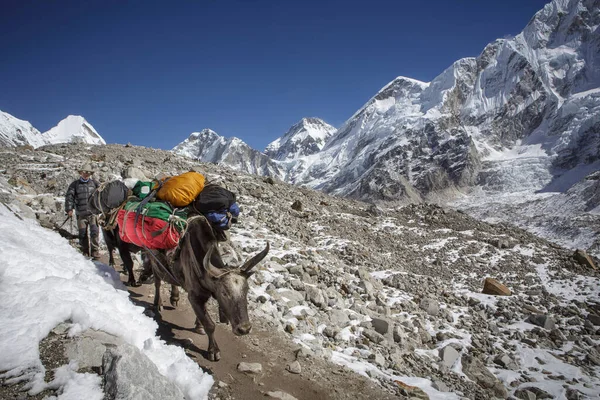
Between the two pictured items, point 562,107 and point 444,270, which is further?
point 562,107

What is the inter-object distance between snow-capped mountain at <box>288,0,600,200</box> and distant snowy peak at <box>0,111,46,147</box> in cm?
13456

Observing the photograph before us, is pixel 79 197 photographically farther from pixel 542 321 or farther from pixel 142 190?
pixel 542 321

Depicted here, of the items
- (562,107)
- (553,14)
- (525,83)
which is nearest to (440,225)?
(562,107)

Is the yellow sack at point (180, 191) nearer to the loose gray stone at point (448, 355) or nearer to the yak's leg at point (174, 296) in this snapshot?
the yak's leg at point (174, 296)

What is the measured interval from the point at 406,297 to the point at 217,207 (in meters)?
7.45

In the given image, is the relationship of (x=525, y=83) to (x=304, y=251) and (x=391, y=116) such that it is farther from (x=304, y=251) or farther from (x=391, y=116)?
(x=304, y=251)

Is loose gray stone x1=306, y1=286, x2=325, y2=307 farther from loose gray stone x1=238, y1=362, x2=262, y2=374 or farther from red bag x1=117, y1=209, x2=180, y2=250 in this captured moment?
red bag x1=117, y1=209, x2=180, y2=250

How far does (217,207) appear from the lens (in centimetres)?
457

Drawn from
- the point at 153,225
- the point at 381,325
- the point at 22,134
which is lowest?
the point at 381,325

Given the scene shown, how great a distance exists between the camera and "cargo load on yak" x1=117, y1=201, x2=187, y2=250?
4453 millimetres

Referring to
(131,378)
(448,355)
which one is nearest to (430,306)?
(448,355)

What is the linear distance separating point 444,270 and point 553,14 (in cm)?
18041

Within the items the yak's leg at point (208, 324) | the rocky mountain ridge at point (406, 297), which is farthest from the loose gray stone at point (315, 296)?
the yak's leg at point (208, 324)

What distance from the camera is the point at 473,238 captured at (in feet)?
63.2
